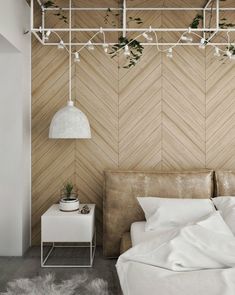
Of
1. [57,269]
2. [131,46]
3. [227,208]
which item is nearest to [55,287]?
[57,269]

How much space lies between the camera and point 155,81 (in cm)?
368

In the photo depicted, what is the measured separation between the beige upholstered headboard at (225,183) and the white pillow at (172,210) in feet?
0.90

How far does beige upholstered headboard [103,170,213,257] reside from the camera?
3.35m

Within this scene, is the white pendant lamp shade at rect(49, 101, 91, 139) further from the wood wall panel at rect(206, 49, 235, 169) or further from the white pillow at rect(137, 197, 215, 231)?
the wood wall panel at rect(206, 49, 235, 169)

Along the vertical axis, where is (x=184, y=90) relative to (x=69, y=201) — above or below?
above

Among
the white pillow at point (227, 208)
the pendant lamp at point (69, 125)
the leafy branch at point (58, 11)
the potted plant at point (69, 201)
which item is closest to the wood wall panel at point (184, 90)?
the white pillow at point (227, 208)

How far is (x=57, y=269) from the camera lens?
10.1 ft

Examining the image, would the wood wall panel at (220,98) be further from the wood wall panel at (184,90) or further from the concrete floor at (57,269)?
the concrete floor at (57,269)

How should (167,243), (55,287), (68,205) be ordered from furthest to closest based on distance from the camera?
(68,205)
(55,287)
(167,243)

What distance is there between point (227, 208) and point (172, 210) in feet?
1.68

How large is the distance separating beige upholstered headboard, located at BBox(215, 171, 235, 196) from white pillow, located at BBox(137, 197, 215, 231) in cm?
28

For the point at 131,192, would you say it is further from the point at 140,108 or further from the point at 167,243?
the point at 167,243

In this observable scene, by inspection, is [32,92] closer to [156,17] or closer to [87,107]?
[87,107]

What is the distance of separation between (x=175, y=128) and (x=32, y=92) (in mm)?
1687
